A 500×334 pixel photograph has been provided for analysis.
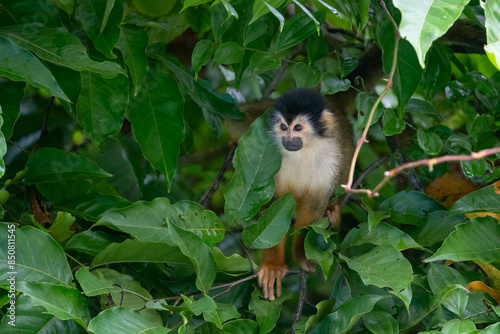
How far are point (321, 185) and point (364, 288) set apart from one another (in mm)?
771

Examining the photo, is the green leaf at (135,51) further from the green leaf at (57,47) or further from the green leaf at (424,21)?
the green leaf at (424,21)

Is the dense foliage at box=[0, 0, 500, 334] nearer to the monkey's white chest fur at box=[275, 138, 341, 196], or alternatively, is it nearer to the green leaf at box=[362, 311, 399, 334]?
the green leaf at box=[362, 311, 399, 334]

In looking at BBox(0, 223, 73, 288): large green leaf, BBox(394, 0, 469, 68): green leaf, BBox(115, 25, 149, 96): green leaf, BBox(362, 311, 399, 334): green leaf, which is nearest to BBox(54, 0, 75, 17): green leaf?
BBox(115, 25, 149, 96): green leaf

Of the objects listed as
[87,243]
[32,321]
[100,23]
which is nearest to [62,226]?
[87,243]

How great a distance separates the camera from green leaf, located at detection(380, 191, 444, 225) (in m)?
2.39

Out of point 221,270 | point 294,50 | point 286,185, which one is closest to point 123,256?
point 221,270

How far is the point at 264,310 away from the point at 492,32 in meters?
1.22

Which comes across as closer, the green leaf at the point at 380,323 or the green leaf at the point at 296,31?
the green leaf at the point at 380,323

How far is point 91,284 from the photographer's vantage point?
1764 mm

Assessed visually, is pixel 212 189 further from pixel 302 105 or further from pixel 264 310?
pixel 264 310

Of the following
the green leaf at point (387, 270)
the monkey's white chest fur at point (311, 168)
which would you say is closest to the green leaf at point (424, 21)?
the green leaf at point (387, 270)

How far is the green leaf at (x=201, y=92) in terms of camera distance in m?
2.76

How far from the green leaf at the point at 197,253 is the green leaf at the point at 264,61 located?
80cm

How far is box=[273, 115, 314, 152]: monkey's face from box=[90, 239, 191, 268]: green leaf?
2.89 feet
